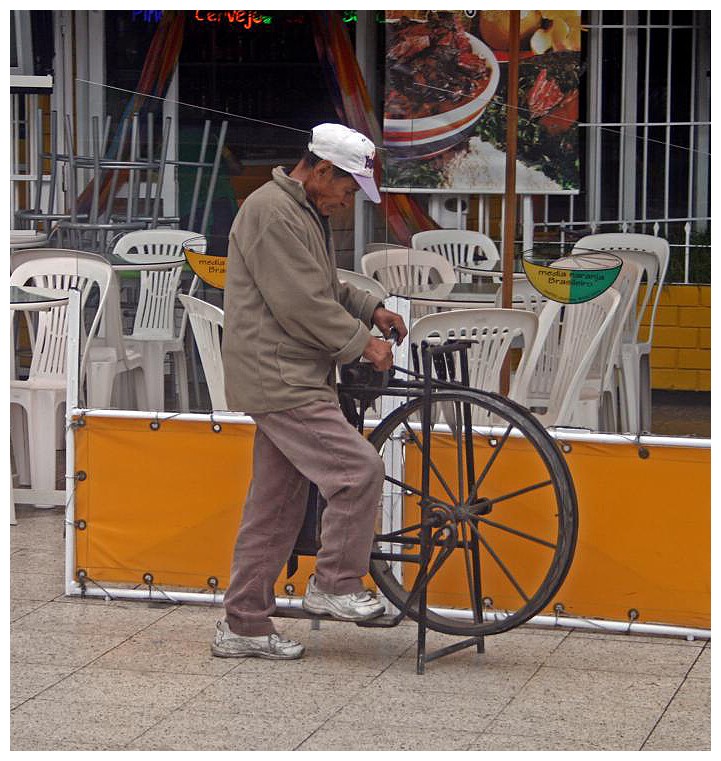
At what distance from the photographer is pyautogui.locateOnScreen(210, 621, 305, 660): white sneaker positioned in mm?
5137

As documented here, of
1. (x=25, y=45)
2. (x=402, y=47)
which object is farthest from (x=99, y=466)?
(x=25, y=45)

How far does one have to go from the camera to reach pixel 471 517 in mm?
5078

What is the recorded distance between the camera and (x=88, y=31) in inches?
456

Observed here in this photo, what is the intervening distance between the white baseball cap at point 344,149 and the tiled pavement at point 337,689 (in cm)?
167

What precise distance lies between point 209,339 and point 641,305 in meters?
1.72

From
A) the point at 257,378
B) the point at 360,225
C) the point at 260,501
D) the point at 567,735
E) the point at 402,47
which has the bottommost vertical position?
the point at 567,735

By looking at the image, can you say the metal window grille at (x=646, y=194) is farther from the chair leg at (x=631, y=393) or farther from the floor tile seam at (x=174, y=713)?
the floor tile seam at (x=174, y=713)

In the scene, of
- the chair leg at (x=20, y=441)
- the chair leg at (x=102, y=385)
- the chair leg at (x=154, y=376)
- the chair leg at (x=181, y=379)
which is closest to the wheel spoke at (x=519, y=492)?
the chair leg at (x=181, y=379)

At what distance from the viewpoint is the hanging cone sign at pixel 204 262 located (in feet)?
19.0

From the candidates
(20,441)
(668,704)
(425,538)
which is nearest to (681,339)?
(425,538)

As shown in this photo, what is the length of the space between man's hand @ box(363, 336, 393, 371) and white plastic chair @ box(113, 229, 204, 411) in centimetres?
123

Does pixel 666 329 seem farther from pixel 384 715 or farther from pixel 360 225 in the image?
pixel 384 715

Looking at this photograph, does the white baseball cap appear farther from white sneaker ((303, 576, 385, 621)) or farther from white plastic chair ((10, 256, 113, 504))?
white plastic chair ((10, 256, 113, 504))

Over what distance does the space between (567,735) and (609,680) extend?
0.57 m
